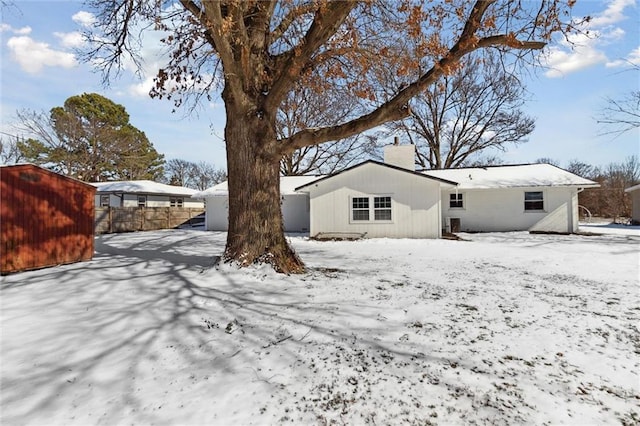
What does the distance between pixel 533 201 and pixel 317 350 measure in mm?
18567

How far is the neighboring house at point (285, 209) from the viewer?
2048 centimetres

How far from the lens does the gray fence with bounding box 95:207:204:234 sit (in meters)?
19.0

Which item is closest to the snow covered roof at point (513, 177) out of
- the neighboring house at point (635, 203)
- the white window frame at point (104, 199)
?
the neighboring house at point (635, 203)

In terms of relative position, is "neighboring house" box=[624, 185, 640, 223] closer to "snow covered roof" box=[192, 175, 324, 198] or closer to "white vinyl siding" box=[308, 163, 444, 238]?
"white vinyl siding" box=[308, 163, 444, 238]

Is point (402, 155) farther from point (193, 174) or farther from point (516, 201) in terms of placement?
point (193, 174)

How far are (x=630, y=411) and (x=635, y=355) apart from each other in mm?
1202

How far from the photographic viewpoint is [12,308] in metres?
4.61

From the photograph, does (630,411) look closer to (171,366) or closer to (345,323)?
(345,323)

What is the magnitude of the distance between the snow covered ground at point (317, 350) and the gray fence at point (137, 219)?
1452 centimetres

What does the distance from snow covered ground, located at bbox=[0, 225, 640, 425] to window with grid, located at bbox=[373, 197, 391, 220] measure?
934 centimetres

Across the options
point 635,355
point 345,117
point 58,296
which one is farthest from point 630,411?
point 345,117

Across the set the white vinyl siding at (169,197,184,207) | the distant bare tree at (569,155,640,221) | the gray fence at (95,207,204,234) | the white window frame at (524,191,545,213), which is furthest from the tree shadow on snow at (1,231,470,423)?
the distant bare tree at (569,155,640,221)

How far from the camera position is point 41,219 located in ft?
24.3

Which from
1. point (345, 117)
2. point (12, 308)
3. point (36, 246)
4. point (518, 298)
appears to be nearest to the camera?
point (12, 308)
